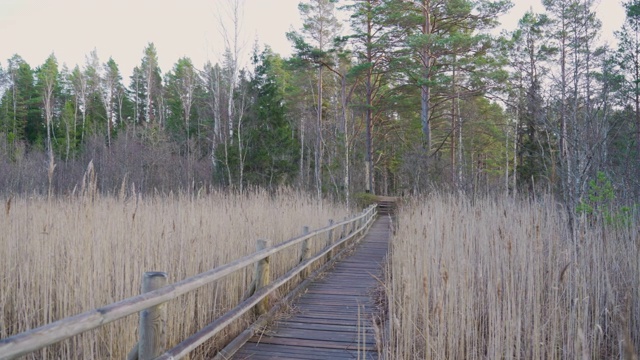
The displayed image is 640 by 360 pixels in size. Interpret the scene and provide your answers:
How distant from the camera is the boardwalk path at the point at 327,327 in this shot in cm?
321

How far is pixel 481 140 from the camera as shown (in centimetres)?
2764

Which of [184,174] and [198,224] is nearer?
[198,224]

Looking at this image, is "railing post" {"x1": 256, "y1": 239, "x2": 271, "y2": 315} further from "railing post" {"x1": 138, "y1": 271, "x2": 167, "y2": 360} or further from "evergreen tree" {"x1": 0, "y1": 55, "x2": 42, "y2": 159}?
"evergreen tree" {"x1": 0, "y1": 55, "x2": 42, "y2": 159}

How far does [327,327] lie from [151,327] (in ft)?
7.06

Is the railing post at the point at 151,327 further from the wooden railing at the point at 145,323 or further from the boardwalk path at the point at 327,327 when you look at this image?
the boardwalk path at the point at 327,327

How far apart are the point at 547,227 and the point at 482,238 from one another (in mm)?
853

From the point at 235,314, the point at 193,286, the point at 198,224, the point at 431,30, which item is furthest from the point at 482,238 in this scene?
the point at 431,30

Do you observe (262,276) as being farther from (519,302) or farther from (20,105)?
(20,105)

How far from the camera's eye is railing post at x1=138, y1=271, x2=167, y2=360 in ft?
6.71

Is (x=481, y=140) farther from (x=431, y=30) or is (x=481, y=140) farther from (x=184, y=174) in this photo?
(x=184, y=174)

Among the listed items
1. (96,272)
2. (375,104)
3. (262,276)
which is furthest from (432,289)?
(375,104)

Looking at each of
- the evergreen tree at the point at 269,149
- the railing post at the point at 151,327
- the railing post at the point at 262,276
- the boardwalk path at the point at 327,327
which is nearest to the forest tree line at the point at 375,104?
the evergreen tree at the point at 269,149

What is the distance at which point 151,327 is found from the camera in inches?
81.4

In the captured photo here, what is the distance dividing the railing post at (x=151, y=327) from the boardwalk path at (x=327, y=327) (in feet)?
3.29
